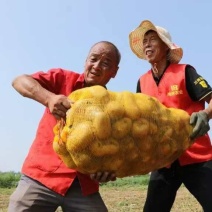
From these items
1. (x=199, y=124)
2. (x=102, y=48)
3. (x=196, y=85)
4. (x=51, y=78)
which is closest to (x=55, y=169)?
(x=51, y=78)

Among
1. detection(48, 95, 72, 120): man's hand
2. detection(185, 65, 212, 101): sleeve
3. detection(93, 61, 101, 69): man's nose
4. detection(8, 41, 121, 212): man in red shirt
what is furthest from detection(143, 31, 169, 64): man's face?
detection(48, 95, 72, 120): man's hand

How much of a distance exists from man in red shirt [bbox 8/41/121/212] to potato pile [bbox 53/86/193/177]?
35cm

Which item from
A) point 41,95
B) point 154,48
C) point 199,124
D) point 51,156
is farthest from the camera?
point 154,48

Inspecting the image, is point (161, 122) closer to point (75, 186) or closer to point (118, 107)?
point (118, 107)

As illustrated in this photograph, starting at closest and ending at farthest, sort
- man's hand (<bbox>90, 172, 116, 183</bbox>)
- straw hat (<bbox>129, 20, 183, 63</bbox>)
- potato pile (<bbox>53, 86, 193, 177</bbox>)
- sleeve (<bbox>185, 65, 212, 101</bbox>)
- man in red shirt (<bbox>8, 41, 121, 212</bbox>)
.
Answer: potato pile (<bbox>53, 86, 193, 177</bbox>)
man's hand (<bbox>90, 172, 116, 183</bbox>)
man in red shirt (<bbox>8, 41, 121, 212</bbox>)
sleeve (<bbox>185, 65, 212, 101</bbox>)
straw hat (<bbox>129, 20, 183, 63</bbox>)

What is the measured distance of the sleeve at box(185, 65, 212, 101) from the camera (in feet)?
10.1

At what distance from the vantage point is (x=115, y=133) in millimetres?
2330

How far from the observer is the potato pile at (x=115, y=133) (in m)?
2.29

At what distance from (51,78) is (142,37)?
3.60 feet

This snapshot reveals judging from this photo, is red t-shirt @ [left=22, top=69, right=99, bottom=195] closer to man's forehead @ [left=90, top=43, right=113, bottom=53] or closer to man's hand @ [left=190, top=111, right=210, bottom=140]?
man's forehead @ [left=90, top=43, right=113, bottom=53]

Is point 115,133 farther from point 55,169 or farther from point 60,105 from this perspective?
point 55,169

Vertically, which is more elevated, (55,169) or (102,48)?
(102,48)

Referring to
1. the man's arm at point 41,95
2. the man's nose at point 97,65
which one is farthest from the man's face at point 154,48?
the man's arm at point 41,95

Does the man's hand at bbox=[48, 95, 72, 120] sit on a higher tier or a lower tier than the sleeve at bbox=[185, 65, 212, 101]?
higher
